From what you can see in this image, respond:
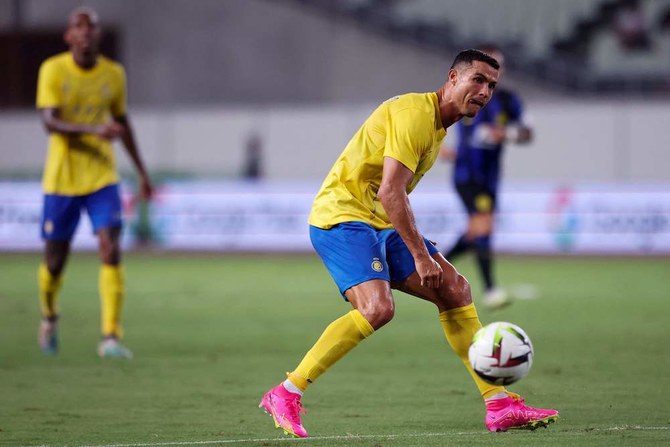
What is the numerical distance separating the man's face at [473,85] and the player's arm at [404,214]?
1.66 feet

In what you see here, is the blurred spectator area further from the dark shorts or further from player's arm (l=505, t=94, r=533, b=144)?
the dark shorts

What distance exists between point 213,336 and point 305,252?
425 inches

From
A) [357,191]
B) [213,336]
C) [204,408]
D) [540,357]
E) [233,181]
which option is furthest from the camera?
[233,181]

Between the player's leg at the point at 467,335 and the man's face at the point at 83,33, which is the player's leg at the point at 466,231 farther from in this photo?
the player's leg at the point at 467,335

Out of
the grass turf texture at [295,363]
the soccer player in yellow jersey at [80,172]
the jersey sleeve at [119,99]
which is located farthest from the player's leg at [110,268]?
the jersey sleeve at [119,99]

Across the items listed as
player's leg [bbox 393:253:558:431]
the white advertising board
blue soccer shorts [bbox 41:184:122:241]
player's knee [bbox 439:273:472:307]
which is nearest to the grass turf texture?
player's leg [bbox 393:253:558:431]

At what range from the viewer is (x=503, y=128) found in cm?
1242

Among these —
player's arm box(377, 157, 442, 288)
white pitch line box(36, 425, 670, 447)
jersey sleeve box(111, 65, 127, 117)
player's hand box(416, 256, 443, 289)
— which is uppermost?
jersey sleeve box(111, 65, 127, 117)

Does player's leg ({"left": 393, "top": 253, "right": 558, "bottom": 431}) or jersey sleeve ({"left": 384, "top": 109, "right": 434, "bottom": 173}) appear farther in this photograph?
player's leg ({"left": 393, "top": 253, "right": 558, "bottom": 431})

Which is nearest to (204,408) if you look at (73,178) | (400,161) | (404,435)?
(404,435)

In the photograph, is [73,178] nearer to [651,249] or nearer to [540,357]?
[540,357]

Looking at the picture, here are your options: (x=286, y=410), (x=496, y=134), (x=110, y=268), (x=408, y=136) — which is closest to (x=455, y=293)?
(x=408, y=136)

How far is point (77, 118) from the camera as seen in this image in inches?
382

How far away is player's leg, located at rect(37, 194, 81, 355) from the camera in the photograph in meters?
9.65
